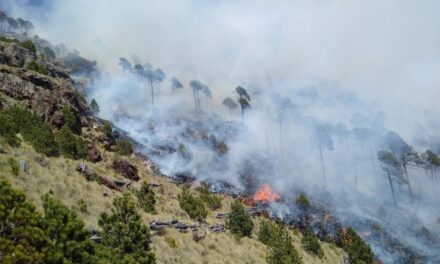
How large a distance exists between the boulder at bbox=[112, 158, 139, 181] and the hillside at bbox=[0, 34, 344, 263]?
0.17 m

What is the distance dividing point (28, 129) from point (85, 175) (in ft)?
28.7

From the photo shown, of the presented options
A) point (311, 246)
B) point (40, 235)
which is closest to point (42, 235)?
point (40, 235)

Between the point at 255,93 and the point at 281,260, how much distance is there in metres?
129

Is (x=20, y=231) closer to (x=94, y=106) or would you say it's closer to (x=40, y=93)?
(x=40, y=93)

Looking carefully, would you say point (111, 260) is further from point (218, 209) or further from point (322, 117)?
point (322, 117)

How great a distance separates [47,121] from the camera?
55719 millimetres

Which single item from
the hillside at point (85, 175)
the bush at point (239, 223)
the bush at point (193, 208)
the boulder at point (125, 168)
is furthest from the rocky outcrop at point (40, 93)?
the bush at point (239, 223)

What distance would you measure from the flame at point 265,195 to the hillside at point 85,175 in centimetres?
852

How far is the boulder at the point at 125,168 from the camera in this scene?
58500 mm

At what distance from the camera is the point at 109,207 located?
41.4 metres

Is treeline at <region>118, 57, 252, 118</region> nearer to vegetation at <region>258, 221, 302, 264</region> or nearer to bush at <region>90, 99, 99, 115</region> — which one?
bush at <region>90, 99, 99, 115</region>

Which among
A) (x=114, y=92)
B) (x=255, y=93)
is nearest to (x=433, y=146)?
(x=255, y=93)

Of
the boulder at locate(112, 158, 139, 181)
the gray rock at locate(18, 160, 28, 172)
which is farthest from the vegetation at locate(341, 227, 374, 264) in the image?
the gray rock at locate(18, 160, 28, 172)

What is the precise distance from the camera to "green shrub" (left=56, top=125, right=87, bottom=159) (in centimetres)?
5038
